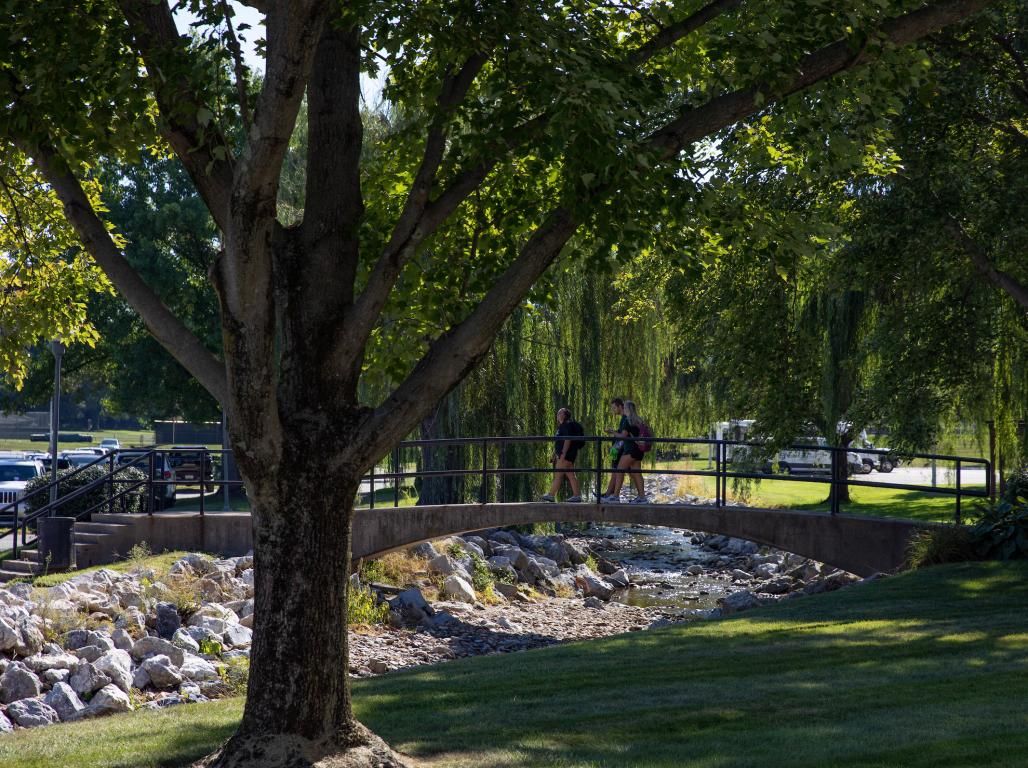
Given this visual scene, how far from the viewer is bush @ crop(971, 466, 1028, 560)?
15.3 meters

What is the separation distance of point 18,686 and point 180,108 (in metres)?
8.03

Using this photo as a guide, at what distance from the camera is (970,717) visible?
24.9ft

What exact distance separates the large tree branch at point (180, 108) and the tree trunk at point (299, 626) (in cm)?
152

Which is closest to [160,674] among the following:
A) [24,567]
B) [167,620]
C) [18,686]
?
[18,686]

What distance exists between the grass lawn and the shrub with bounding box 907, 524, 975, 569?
101 inches

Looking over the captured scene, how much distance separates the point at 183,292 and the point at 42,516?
1588 cm

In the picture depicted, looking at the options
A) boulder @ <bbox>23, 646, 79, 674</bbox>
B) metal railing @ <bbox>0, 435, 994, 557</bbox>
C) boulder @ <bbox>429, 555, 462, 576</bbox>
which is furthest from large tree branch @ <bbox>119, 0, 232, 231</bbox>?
boulder @ <bbox>429, 555, 462, 576</bbox>

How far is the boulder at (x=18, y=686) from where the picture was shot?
12664 millimetres

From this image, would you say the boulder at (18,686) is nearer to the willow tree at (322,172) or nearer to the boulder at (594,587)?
the willow tree at (322,172)

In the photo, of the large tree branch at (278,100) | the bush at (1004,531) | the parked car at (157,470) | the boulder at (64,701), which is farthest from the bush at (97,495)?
the large tree branch at (278,100)

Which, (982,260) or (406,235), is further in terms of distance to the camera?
(982,260)

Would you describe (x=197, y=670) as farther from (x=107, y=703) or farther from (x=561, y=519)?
(x=561, y=519)

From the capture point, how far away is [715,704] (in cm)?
878

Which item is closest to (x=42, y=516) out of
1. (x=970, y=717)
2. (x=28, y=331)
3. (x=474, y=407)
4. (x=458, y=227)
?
(x=474, y=407)
